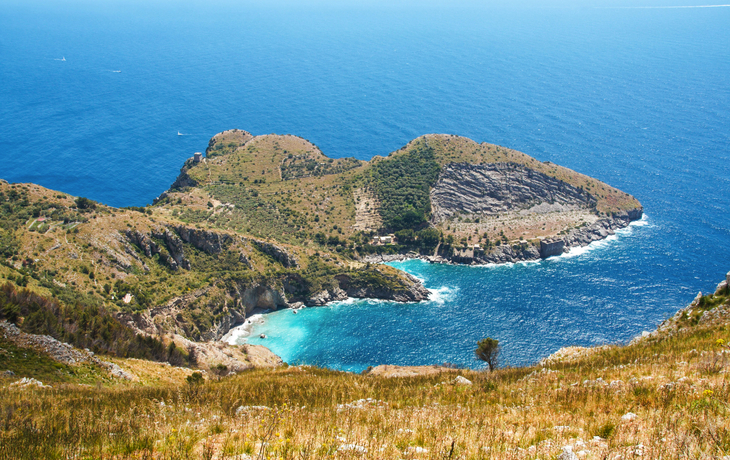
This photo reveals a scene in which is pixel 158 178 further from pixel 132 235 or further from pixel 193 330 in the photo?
pixel 193 330

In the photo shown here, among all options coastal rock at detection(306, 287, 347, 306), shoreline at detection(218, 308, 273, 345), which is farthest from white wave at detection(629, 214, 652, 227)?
shoreline at detection(218, 308, 273, 345)

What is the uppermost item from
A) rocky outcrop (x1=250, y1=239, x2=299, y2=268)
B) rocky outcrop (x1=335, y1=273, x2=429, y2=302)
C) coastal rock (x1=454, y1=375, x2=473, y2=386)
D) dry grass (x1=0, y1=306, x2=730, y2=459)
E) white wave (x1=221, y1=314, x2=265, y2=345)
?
rocky outcrop (x1=250, y1=239, x2=299, y2=268)

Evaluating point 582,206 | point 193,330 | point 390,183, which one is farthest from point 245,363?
point 582,206

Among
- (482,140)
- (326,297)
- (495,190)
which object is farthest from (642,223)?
(326,297)

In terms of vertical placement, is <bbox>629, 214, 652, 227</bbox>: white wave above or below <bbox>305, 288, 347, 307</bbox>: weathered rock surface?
above

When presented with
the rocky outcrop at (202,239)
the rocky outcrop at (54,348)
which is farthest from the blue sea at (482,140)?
the rocky outcrop at (54,348)

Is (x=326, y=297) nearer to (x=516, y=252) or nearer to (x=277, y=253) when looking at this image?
(x=277, y=253)

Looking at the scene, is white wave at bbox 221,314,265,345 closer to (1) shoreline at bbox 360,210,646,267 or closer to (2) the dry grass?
(1) shoreline at bbox 360,210,646,267
